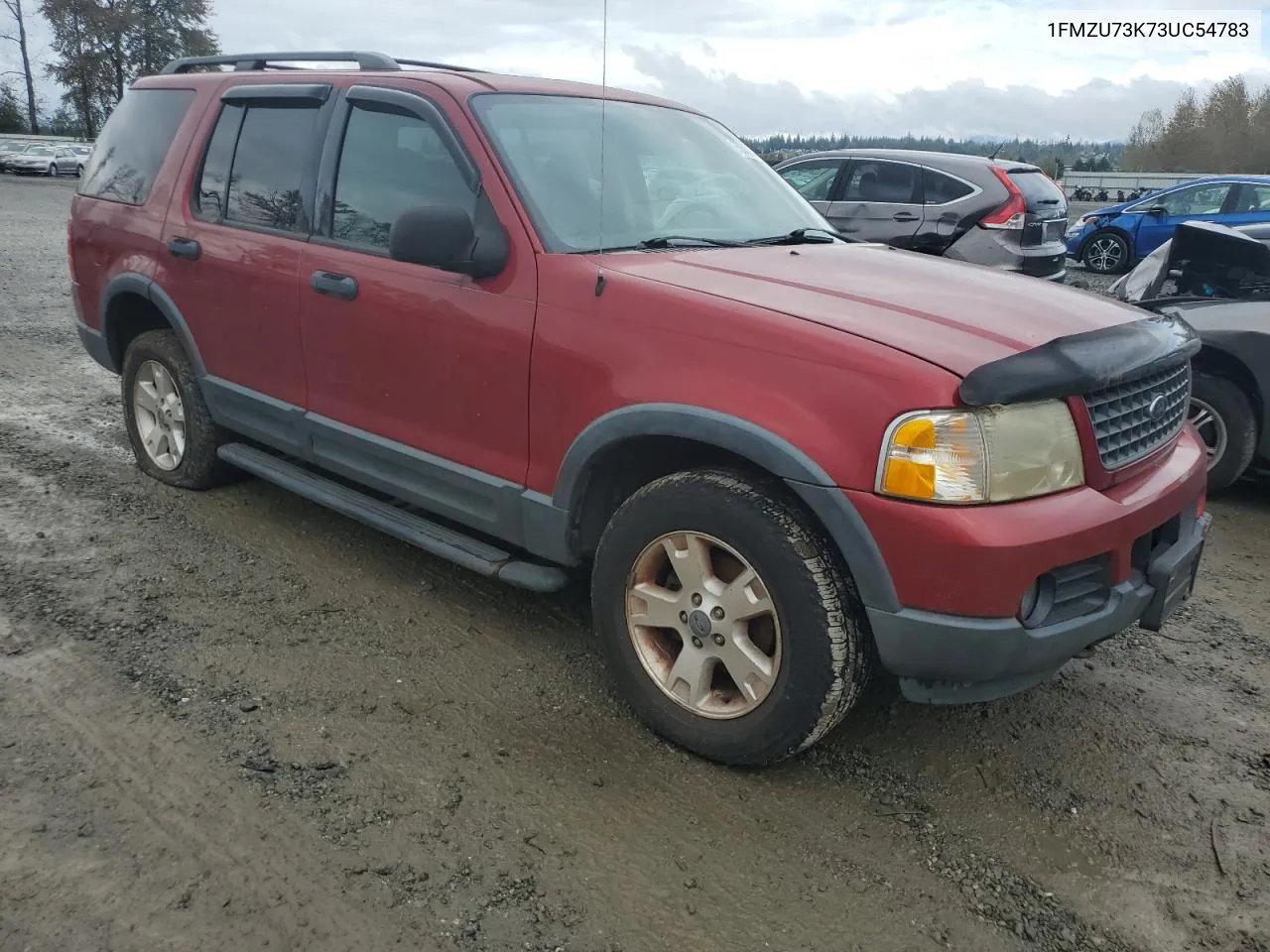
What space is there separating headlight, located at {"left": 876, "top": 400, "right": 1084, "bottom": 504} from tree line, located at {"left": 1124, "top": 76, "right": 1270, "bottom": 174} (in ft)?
115

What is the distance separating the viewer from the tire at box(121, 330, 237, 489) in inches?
185

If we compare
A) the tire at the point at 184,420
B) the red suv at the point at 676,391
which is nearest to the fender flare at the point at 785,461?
the red suv at the point at 676,391

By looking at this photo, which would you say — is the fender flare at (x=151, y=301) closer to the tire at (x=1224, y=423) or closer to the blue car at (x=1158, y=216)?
the tire at (x=1224, y=423)

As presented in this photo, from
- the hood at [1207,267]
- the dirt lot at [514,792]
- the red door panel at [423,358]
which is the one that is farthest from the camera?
the hood at [1207,267]

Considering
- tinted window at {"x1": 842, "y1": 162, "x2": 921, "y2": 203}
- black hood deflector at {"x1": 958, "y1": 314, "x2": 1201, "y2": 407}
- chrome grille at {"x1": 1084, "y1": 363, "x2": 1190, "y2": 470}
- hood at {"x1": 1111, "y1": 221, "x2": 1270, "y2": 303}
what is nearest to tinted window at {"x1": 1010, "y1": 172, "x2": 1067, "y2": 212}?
tinted window at {"x1": 842, "y1": 162, "x2": 921, "y2": 203}

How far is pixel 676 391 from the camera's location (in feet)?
9.13

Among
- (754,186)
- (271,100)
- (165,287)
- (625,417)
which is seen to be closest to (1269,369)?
(754,186)

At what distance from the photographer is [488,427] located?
3.32 m

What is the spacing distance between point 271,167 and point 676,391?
2.36 m

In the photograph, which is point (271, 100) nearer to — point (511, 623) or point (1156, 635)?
point (511, 623)

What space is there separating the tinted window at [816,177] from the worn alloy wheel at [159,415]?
671 cm

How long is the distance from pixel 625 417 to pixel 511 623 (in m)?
1.25

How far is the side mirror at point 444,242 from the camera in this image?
120 inches

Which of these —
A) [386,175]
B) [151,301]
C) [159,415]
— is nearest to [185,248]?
[151,301]
